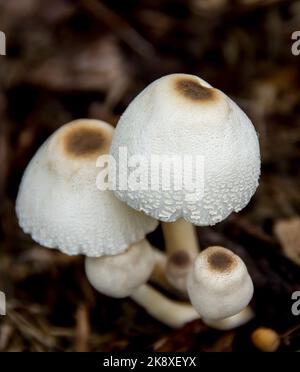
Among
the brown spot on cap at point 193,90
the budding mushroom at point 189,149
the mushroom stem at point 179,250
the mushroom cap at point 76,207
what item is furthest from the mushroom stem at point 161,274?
the brown spot on cap at point 193,90

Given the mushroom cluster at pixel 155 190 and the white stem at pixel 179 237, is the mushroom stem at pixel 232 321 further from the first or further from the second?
the white stem at pixel 179 237

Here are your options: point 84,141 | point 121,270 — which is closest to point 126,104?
point 84,141

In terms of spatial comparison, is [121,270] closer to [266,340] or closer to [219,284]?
[219,284]

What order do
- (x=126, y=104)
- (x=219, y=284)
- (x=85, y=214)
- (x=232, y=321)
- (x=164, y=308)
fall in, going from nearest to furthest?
(x=219, y=284), (x=85, y=214), (x=232, y=321), (x=164, y=308), (x=126, y=104)

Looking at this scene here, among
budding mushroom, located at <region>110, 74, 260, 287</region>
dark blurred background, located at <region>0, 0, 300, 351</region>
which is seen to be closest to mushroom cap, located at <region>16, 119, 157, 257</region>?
budding mushroom, located at <region>110, 74, 260, 287</region>

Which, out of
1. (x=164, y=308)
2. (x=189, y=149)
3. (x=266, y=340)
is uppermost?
(x=189, y=149)

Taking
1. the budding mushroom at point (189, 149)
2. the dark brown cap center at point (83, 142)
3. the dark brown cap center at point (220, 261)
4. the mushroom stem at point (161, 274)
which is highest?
the budding mushroom at point (189, 149)

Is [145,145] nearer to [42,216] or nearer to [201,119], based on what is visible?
[201,119]

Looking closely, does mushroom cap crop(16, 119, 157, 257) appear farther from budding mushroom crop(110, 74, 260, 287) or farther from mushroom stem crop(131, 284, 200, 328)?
mushroom stem crop(131, 284, 200, 328)

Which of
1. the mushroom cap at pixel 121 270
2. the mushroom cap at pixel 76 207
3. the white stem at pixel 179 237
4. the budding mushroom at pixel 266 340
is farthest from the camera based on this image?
the white stem at pixel 179 237
